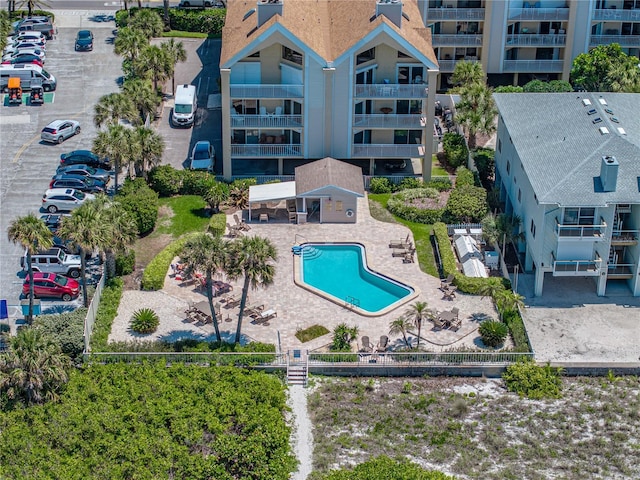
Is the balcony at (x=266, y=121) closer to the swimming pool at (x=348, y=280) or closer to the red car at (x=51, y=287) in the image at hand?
the swimming pool at (x=348, y=280)

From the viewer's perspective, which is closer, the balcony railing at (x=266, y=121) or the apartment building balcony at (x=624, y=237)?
the apartment building balcony at (x=624, y=237)

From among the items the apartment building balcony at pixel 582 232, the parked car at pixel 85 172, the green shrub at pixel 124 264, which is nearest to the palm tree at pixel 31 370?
the green shrub at pixel 124 264

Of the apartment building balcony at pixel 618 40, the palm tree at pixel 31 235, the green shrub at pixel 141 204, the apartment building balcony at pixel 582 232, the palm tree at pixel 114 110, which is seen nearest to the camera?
the palm tree at pixel 31 235

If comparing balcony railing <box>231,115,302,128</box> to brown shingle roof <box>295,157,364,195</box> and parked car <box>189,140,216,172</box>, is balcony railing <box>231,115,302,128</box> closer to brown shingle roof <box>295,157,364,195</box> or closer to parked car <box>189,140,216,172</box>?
brown shingle roof <box>295,157,364,195</box>

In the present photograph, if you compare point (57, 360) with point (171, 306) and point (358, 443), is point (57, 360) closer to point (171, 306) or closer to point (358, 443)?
point (171, 306)

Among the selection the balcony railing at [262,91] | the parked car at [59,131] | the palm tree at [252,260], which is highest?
the balcony railing at [262,91]

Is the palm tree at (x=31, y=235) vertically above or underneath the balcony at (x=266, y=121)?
underneath

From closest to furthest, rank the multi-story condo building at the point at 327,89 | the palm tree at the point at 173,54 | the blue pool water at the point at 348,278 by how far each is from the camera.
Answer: the blue pool water at the point at 348,278, the multi-story condo building at the point at 327,89, the palm tree at the point at 173,54

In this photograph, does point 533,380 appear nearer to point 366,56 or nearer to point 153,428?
point 153,428
